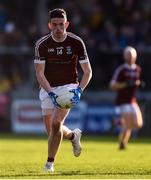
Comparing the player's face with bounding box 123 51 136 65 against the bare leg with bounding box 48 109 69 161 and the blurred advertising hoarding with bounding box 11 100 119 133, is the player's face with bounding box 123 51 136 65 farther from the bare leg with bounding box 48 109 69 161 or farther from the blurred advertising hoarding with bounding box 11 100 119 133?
the bare leg with bounding box 48 109 69 161

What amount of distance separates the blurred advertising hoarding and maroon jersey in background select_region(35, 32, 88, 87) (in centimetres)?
1328

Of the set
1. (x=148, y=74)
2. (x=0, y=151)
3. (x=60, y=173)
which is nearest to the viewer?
(x=60, y=173)

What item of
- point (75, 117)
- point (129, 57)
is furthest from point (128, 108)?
point (75, 117)

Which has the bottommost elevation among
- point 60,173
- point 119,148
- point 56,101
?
point 119,148

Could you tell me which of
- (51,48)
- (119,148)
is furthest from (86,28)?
(51,48)

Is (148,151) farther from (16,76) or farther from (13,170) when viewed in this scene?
(16,76)

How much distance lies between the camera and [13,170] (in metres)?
14.4

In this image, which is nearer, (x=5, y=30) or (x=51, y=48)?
(x=51, y=48)

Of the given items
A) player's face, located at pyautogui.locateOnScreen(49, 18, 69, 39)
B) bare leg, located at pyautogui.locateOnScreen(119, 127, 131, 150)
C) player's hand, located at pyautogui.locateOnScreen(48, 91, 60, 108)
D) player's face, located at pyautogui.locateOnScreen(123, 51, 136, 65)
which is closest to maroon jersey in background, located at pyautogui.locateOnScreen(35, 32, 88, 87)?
player's face, located at pyautogui.locateOnScreen(49, 18, 69, 39)

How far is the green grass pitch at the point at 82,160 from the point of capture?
44.7 ft

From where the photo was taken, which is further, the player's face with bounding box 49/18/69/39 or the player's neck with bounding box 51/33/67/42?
the player's neck with bounding box 51/33/67/42

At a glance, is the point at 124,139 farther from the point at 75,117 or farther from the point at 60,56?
the point at 60,56

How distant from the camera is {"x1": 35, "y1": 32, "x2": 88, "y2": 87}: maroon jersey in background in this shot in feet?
46.5

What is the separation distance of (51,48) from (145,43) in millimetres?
14328
